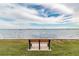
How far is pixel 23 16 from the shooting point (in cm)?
177

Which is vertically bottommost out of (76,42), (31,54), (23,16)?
(31,54)

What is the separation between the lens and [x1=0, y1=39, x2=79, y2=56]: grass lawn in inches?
69.7

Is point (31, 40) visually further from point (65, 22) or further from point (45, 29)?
point (65, 22)

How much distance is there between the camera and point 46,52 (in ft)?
5.86

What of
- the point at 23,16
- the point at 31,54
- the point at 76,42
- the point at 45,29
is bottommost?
the point at 31,54

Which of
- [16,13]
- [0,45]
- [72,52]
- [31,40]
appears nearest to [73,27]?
[72,52]

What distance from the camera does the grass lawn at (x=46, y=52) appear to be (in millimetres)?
1770

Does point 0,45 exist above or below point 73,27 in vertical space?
below

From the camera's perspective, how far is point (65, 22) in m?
A: 1.77

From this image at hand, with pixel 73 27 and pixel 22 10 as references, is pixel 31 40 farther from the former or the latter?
pixel 73 27

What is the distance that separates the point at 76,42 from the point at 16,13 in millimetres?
639

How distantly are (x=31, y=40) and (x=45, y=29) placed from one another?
173 mm

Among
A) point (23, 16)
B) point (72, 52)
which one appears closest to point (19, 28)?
point (23, 16)

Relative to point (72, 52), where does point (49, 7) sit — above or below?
above
